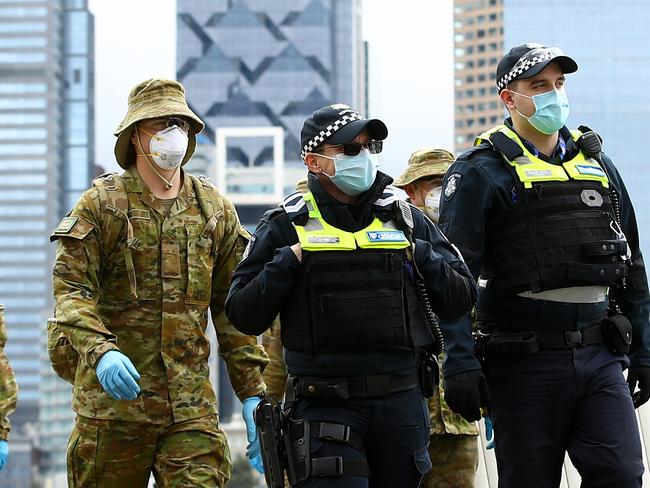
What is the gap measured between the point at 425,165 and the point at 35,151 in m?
190

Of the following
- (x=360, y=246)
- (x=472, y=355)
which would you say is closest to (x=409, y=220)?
(x=360, y=246)

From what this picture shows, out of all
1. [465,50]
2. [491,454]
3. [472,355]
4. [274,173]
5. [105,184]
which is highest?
[465,50]

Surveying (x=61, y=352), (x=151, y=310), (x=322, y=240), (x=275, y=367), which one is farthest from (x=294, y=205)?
(x=275, y=367)

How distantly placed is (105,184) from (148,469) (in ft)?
4.03

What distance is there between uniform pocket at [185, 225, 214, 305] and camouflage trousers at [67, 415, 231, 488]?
0.53 meters

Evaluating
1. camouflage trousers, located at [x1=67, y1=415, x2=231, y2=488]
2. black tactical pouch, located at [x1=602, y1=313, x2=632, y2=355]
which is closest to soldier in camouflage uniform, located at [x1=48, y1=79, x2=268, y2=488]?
camouflage trousers, located at [x1=67, y1=415, x2=231, y2=488]

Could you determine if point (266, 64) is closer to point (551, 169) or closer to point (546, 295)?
point (551, 169)

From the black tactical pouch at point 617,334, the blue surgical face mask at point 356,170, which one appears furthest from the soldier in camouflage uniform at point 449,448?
the blue surgical face mask at point 356,170

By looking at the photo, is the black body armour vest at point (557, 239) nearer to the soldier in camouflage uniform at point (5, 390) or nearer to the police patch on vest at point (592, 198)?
the police patch on vest at point (592, 198)

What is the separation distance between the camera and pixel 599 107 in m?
144

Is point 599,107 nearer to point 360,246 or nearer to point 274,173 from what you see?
point 274,173

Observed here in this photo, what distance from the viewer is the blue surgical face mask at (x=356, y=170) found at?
462cm

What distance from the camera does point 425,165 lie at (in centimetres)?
723

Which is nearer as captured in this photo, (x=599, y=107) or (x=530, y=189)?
(x=530, y=189)
